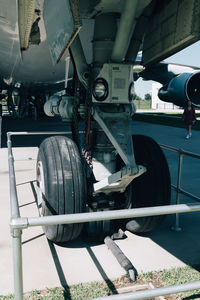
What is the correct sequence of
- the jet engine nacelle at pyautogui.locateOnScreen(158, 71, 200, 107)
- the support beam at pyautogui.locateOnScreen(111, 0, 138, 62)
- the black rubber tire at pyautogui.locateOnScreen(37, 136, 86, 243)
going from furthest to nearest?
the jet engine nacelle at pyautogui.locateOnScreen(158, 71, 200, 107), the black rubber tire at pyautogui.locateOnScreen(37, 136, 86, 243), the support beam at pyautogui.locateOnScreen(111, 0, 138, 62)

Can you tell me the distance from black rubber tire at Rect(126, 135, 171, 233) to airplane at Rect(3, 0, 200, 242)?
11 millimetres

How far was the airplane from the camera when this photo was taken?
2.70 m

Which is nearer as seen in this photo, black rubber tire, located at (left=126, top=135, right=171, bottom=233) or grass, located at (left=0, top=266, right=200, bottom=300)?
grass, located at (left=0, top=266, right=200, bottom=300)

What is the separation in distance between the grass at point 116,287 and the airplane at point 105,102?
A: 2.24ft

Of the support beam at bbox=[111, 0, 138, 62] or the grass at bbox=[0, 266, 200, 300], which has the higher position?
the support beam at bbox=[111, 0, 138, 62]

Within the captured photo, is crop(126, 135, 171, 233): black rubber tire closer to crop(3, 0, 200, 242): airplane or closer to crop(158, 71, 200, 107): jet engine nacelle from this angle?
crop(3, 0, 200, 242): airplane

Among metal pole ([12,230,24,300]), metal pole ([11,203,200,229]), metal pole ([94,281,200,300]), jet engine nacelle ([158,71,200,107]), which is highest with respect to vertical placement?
jet engine nacelle ([158,71,200,107])

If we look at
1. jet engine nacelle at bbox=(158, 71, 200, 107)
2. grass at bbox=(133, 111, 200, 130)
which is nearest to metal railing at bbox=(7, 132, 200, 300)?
jet engine nacelle at bbox=(158, 71, 200, 107)

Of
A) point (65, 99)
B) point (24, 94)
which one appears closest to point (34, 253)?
point (65, 99)

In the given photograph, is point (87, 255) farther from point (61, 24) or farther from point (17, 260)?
point (61, 24)

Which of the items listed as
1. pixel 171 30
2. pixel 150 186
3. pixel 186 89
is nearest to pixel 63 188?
pixel 150 186

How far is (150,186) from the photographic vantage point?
3688 millimetres

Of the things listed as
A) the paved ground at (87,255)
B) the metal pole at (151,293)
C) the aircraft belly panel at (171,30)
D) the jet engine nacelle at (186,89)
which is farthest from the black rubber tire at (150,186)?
the jet engine nacelle at (186,89)

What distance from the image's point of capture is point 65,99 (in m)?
3.87
